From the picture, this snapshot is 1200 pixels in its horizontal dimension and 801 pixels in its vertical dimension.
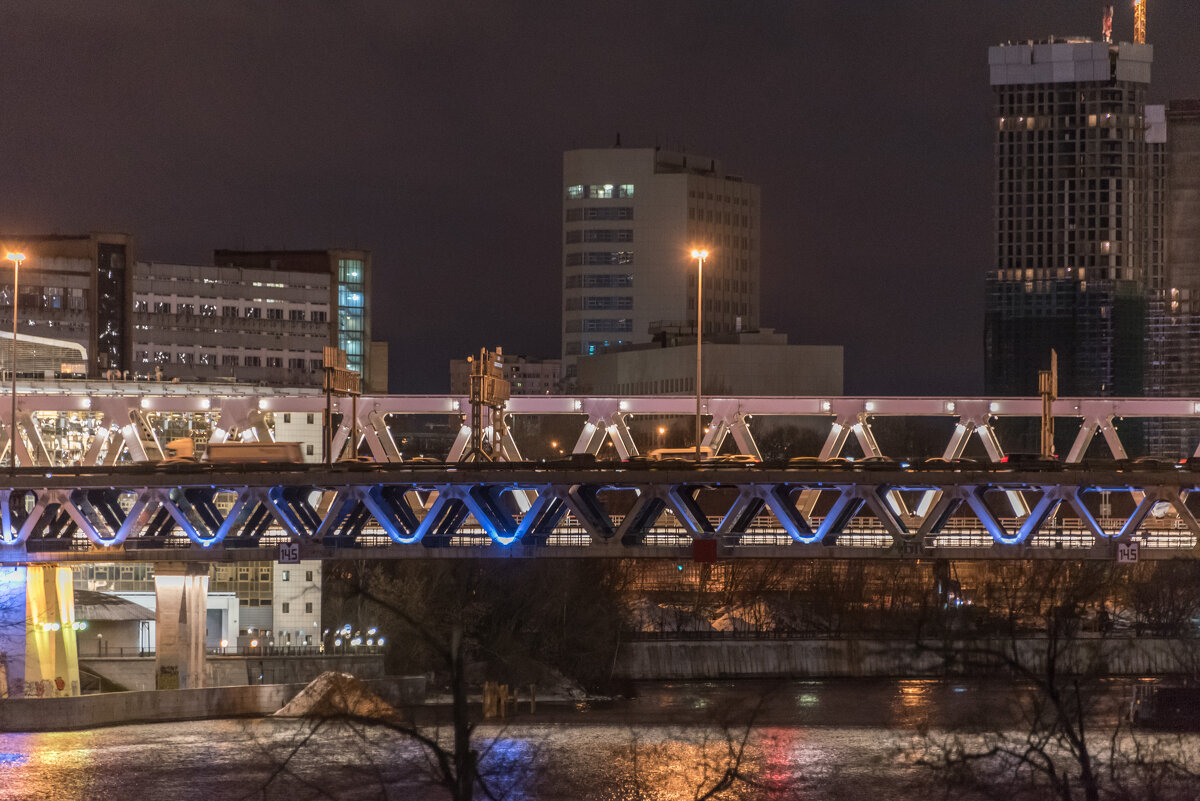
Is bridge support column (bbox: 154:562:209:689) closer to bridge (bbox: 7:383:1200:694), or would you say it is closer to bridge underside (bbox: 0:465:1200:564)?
bridge (bbox: 7:383:1200:694)

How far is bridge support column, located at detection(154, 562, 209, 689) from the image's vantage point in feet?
255

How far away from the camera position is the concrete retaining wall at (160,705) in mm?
70562

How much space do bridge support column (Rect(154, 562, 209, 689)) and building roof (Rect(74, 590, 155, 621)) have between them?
49.2ft

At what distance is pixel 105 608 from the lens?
307 ft

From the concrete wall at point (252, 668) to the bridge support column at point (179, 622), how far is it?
158 inches

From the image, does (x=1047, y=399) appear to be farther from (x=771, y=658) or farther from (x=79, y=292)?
(x=79, y=292)

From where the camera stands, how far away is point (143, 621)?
3711 inches

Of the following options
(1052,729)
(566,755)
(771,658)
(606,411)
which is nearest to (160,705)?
(566,755)

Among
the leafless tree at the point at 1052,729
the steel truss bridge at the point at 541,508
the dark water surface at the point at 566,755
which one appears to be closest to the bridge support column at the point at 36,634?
the steel truss bridge at the point at 541,508

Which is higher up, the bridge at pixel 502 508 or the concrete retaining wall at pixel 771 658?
the bridge at pixel 502 508

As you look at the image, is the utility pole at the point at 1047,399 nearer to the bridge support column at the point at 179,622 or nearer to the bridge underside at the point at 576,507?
the bridge underside at the point at 576,507

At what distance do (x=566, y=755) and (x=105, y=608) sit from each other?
35565 millimetres

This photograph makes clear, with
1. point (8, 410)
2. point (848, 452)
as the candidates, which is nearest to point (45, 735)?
point (8, 410)

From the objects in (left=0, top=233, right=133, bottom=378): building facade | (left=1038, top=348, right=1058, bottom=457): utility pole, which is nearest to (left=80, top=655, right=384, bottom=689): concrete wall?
(left=1038, top=348, right=1058, bottom=457): utility pole
